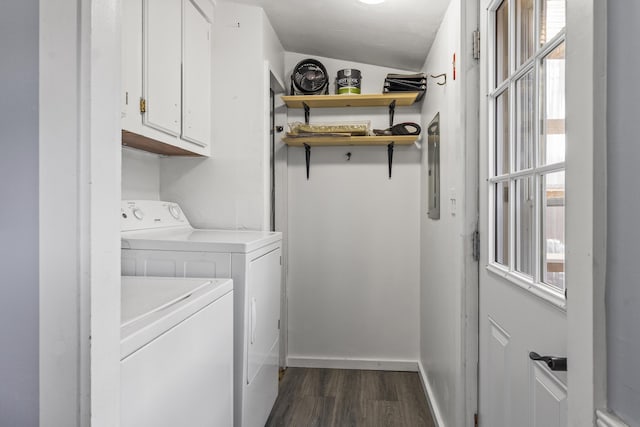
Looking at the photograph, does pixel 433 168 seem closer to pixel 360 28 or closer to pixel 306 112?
pixel 360 28

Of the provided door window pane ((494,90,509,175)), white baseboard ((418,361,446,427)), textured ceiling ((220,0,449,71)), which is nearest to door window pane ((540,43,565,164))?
door window pane ((494,90,509,175))

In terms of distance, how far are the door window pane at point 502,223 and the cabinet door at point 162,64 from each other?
1.46 metres

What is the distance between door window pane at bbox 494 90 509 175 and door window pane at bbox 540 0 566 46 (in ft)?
0.98

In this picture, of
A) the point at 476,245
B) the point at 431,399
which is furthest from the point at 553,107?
the point at 431,399

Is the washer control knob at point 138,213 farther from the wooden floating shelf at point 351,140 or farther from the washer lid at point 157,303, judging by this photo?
the wooden floating shelf at point 351,140

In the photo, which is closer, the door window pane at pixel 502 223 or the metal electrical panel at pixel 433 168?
the door window pane at pixel 502 223

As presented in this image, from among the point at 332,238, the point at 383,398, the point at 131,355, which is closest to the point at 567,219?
the point at 131,355

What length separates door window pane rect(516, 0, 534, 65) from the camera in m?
1.16

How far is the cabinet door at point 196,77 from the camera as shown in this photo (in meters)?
2.10

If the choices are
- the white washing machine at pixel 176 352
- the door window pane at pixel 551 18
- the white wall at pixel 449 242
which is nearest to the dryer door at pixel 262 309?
the white washing machine at pixel 176 352

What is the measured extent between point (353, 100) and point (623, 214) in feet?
7.99

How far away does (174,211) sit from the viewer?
2.39m

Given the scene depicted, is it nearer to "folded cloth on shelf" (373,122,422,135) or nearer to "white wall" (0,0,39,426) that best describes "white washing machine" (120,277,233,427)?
"white wall" (0,0,39,426)

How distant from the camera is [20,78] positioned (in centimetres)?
62
